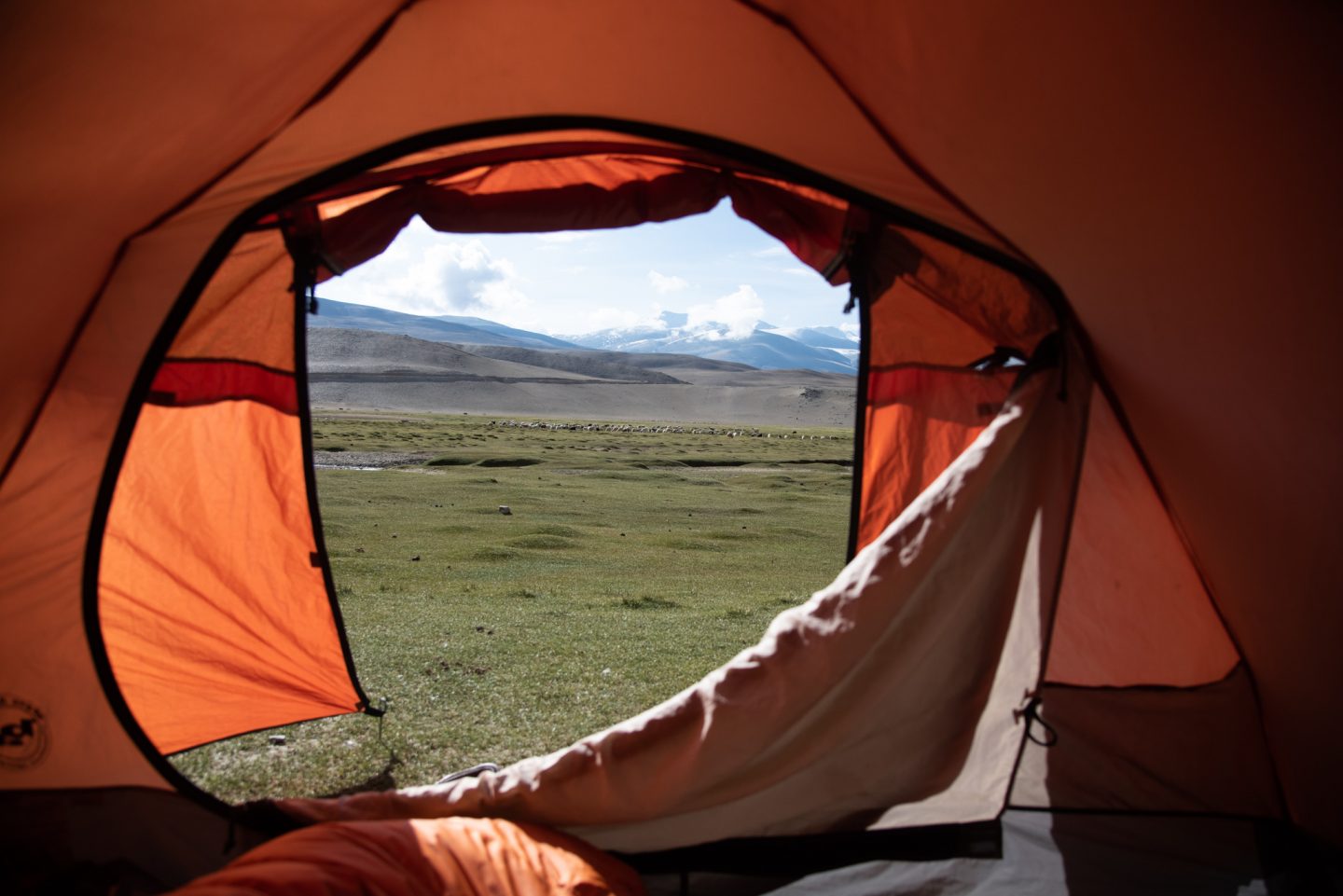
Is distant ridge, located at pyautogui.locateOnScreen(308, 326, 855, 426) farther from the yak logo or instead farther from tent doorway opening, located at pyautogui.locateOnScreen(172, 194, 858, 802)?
A: the yak logo

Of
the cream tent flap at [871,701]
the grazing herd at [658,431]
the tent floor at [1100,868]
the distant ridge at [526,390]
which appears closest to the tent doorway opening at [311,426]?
the cream tent flap at [871,701]

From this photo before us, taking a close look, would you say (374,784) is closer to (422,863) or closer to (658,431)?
(422,863)

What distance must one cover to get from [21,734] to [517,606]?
14.1 feet

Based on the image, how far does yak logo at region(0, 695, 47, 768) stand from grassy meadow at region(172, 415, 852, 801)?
781 mm

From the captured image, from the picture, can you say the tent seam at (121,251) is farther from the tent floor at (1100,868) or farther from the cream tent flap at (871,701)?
the tent floor at (1100,868)

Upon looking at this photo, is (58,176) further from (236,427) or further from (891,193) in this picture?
(891,193)

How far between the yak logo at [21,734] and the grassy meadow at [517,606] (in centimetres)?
78

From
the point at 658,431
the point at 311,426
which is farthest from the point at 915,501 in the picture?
the point at 658,431

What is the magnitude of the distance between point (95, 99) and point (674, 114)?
1755 mm

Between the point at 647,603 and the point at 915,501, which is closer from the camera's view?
the point at 915,501

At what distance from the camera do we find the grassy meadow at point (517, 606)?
4.12m

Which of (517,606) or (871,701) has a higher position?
(871,701)

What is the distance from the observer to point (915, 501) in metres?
3.11

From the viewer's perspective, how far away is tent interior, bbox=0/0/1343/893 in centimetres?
244
